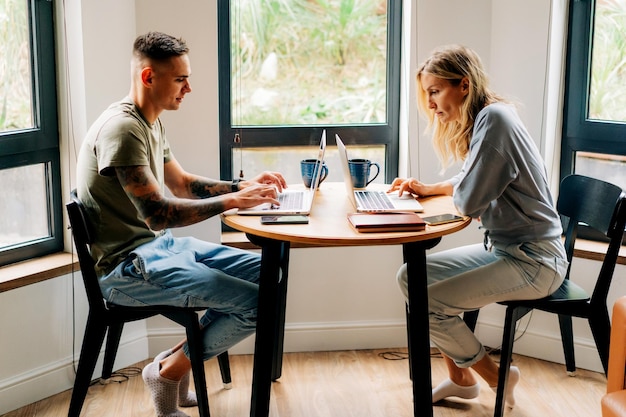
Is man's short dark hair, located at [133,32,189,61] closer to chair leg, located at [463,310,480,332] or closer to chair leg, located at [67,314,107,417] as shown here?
chair leg, located at [67,314,107,417]

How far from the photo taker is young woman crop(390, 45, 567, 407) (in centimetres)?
247

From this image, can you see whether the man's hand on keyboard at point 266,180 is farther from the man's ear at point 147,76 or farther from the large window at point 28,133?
the large window at point 28,133

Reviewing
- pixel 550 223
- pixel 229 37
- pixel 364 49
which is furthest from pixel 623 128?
pixel 229 37

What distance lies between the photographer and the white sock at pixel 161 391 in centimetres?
270

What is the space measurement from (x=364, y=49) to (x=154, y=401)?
5.49 feet

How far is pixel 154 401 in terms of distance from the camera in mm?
2732

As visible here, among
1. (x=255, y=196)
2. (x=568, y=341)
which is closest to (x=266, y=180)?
(x=255, y=196)

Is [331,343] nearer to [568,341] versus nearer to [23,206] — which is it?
[568,341]

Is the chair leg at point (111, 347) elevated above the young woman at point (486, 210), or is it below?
below

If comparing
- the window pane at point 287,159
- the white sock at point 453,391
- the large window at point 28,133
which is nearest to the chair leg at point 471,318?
the white sock at point 453,391

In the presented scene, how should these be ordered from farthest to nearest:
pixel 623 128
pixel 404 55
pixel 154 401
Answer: pixel 404 55
pixel 623 128
pixel 154 401

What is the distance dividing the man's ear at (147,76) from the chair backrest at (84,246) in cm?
41

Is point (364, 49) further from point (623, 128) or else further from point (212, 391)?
point (212, 391)

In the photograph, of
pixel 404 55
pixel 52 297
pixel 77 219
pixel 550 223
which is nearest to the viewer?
pixel 77 219
